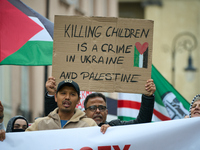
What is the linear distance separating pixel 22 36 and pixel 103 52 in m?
1.62

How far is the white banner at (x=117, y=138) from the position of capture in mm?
4367

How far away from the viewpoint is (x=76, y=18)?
17.2 ft

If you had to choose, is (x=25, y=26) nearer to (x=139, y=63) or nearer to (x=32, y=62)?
(x=32, y=62)

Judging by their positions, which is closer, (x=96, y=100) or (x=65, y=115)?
(x=65, y=115)

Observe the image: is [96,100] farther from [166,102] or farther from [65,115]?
[166,102]

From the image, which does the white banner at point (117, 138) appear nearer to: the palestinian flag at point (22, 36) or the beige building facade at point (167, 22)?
the palestinian flag at point (22, 36)

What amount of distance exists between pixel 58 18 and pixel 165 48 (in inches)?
1197

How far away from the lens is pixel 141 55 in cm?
520

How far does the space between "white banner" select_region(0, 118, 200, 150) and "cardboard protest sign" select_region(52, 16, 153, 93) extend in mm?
686

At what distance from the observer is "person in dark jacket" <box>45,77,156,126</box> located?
500 cm

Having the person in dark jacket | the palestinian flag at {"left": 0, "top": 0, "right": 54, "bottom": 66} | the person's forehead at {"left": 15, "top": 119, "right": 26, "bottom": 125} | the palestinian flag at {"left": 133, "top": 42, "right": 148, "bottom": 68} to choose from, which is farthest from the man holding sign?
the palestinian flag at {"left": 0, "top": 0, "right": 54, "bottom": 66}

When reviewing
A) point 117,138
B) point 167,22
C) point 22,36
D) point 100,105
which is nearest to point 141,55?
point 100,105

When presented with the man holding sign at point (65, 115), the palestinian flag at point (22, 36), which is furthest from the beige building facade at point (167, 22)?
the man holding sign at point (65, 115)

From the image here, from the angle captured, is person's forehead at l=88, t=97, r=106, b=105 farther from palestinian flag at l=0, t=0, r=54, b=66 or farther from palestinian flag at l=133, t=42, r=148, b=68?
palestinian flag at l=0, t=0, r=54, b=66
